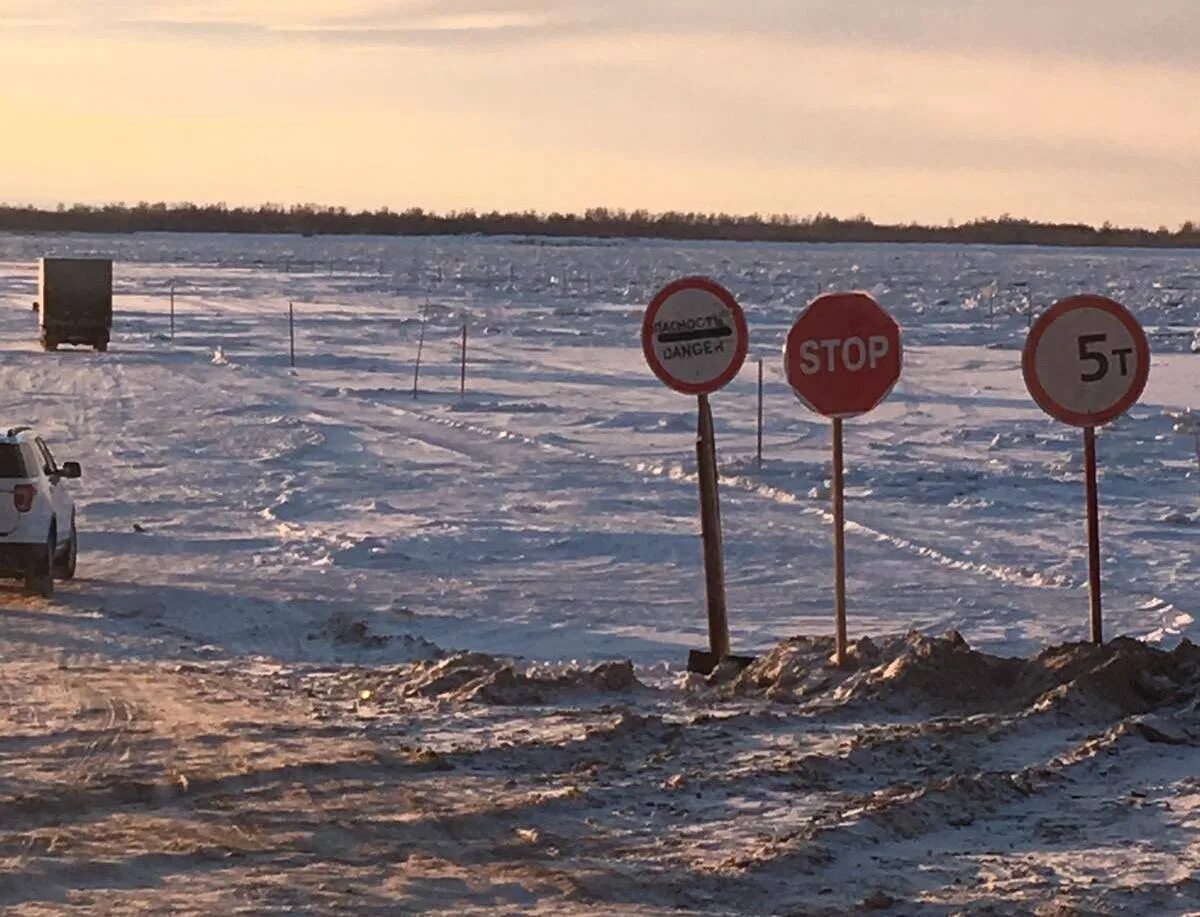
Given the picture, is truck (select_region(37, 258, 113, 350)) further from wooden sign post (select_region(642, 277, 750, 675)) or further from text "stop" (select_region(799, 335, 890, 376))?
text "stop" (select_region(799, 335, 890, 376))

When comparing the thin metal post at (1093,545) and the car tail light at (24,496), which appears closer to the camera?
the thin metal post at (1093,545)

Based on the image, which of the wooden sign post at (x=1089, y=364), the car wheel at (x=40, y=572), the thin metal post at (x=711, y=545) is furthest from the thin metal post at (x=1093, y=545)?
the car wheel at (x=40, y=572)

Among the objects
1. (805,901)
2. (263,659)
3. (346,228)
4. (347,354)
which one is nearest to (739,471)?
(263,659)

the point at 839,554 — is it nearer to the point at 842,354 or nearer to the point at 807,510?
the point at 842,354

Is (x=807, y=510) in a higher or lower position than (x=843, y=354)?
lower

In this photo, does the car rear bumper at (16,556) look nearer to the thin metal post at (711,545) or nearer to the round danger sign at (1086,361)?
the thin metal post at (711,545)

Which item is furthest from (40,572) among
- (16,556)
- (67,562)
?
(67,562)

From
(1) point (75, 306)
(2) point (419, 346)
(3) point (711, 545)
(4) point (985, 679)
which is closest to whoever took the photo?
(4) point (985, 679)

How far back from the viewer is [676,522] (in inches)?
766

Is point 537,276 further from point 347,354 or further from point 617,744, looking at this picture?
point 617,744

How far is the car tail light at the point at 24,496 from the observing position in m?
15.5

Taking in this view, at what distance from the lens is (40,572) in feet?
51.2

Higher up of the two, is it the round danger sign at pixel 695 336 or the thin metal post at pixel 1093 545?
the round danger sign at pixel 695 336

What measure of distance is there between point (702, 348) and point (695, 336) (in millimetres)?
86
